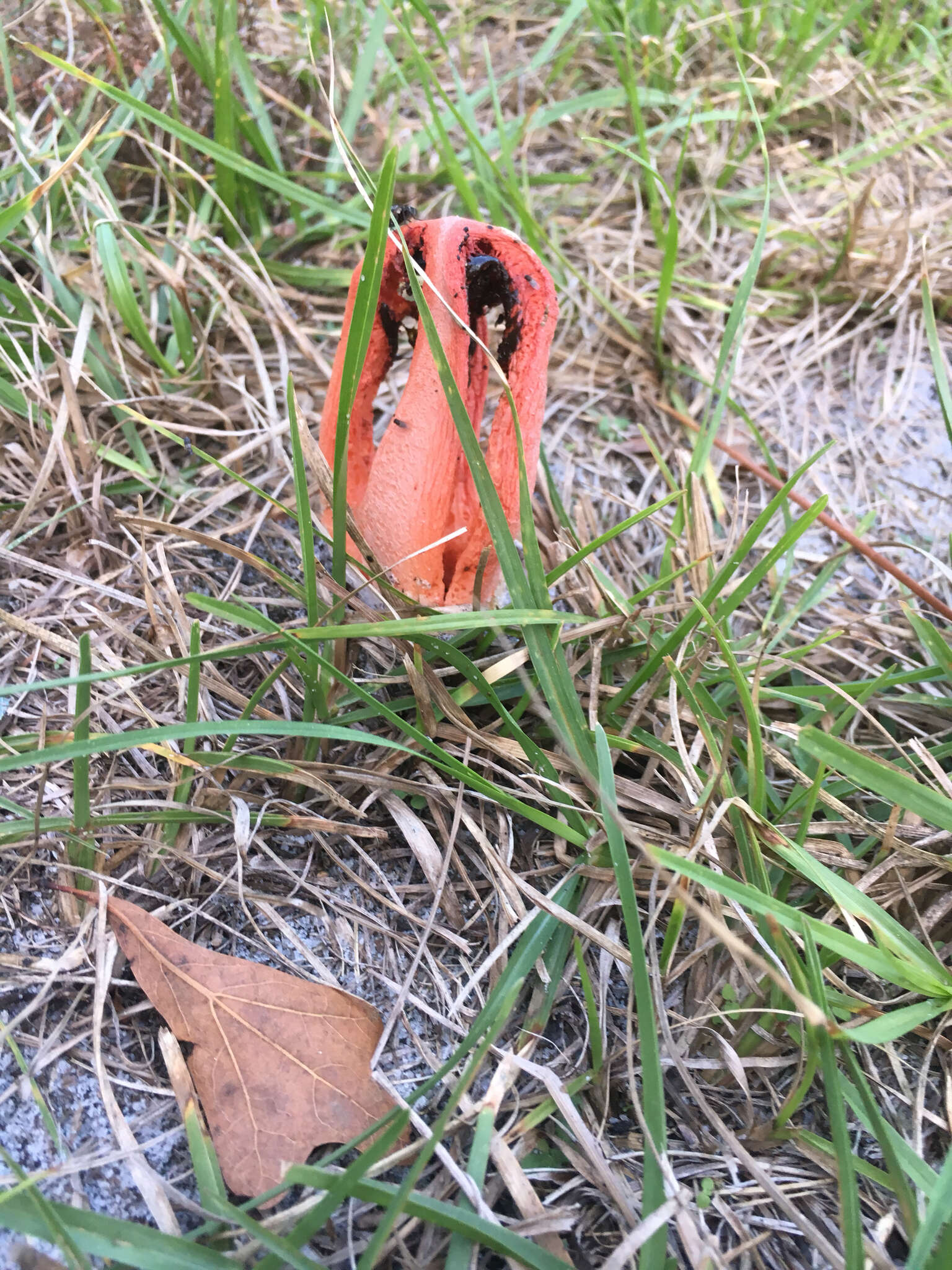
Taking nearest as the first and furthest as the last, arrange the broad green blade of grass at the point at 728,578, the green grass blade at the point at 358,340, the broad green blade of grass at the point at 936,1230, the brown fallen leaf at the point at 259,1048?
1. the broad green blade of grass at the point at 936,1230
2. the brown fallen leaf at the point at 259,1048
3. the green grass blade at the point at 358,340
4. the broad green blade of grass at the point at 728,578

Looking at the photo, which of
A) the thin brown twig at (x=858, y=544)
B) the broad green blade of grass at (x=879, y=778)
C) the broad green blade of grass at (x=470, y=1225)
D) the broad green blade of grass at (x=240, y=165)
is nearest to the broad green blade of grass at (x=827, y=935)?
the broad green blade of grass at (x=879, y=778)

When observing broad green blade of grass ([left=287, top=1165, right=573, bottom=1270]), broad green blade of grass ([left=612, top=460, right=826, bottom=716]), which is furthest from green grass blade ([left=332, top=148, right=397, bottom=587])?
broad green blade of grass ([left=287, top=1165, right=573, bottom=1270])

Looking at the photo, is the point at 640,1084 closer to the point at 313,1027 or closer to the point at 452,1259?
the point at 452,1259

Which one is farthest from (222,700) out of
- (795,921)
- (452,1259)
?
(795,921)

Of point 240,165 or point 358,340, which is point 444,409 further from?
point 240,165

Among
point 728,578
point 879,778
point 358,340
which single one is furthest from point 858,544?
point 358,340

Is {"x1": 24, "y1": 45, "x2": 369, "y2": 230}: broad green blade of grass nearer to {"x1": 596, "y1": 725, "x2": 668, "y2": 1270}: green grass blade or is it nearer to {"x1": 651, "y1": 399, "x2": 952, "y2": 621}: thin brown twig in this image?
{"x1": 651, "y1": 399, "x2": 952, "y2": 621}: thin brown twig

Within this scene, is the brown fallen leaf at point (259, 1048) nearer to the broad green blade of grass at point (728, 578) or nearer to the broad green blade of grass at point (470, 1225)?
the broad green blade of grass at point (470, 1225)
